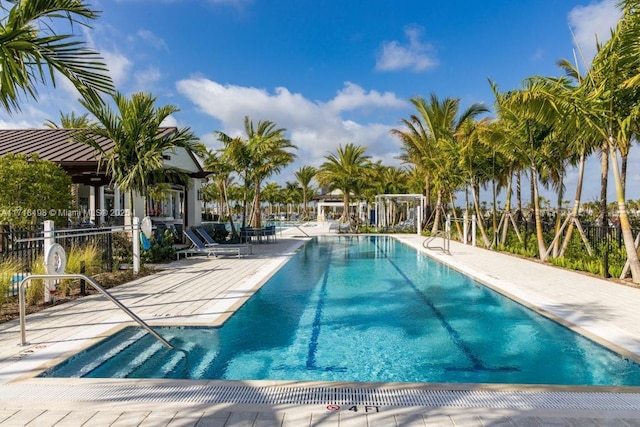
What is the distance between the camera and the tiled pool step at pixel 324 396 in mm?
3084

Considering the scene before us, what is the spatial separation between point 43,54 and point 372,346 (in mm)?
4712

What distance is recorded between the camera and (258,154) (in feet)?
63.1

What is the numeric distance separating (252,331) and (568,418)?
386 cm

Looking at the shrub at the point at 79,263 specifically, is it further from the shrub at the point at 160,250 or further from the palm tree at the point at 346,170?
→ the palm tree at the point at 346,170

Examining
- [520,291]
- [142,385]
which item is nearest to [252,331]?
[142,385]

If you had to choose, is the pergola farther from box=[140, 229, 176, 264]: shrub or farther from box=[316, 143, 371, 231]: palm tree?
box=[140, 229, 176, 264]: shrub

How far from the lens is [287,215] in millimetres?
59562

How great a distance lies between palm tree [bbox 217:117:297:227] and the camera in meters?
19.1

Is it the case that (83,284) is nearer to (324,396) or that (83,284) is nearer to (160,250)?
(160,250)

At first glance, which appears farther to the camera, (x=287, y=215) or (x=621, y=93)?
(x=287, y=215)

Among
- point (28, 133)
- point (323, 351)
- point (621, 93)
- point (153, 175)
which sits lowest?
point (323, 351)

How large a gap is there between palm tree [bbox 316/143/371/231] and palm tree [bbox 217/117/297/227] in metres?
9.53

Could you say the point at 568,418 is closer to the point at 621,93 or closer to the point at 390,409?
the point at 390,409

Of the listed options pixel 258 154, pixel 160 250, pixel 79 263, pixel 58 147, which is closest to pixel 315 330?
pixel 79 263
